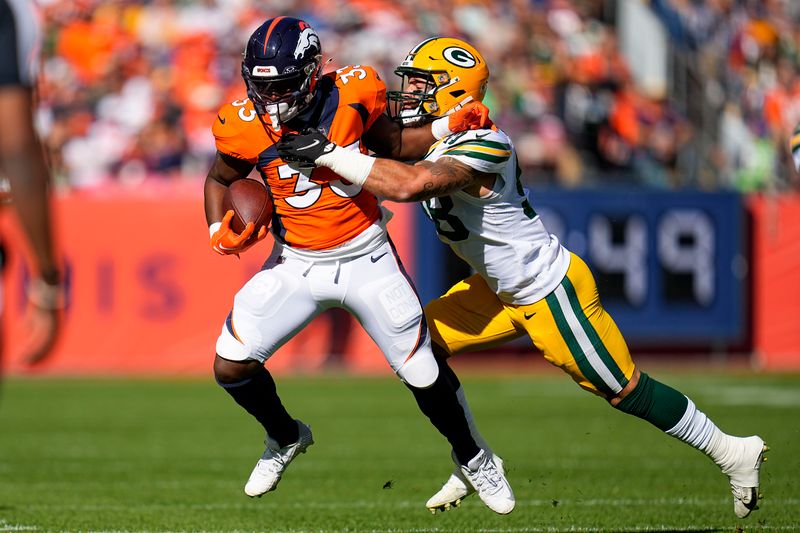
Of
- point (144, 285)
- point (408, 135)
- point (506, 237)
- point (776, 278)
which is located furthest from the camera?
point (776, 278)

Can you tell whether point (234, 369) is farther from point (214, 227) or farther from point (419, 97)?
point (419, 97)

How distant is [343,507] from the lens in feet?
18.7

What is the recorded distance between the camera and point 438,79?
5.05 meters

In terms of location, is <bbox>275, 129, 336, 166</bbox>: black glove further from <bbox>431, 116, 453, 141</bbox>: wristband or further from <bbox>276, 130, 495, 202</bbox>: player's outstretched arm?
<bbox>431, 116, 453, 141</bbox>: wristband

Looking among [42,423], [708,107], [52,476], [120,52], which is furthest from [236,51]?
[52,476]

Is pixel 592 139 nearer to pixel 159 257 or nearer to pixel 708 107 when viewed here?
pixel 708 107

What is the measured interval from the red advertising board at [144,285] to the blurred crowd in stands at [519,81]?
1205 mm

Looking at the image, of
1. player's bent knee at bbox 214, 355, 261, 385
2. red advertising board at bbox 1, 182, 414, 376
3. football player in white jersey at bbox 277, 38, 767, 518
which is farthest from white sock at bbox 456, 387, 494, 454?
red advertising board at bbox 1, 182, 414, 376

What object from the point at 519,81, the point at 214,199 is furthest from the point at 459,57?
the point at 519,81

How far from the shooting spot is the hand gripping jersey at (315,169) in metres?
4.77

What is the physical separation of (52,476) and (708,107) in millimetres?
10178

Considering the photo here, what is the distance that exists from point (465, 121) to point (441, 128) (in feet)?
0.45

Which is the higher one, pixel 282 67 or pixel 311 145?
pixel 282 67

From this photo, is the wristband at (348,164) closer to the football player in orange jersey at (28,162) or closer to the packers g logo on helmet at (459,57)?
the packers g logo on helmet at (459,57)
